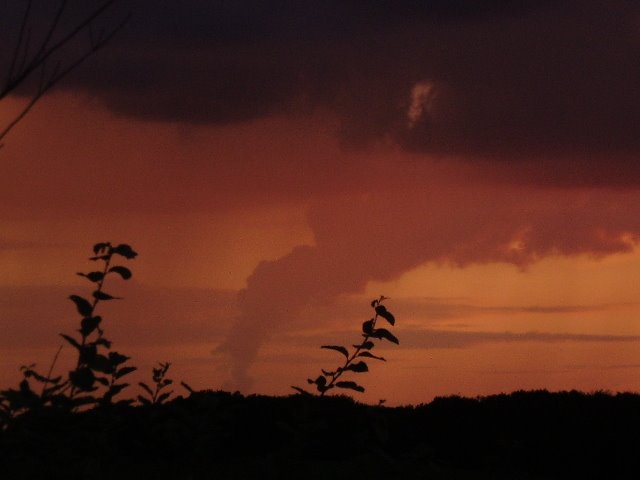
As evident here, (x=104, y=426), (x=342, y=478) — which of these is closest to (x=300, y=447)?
(x=342, y=478)

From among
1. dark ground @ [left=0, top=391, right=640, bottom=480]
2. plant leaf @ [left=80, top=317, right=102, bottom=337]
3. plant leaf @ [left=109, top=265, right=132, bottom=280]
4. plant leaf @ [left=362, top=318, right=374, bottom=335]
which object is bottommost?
dark ground @ [left=0, top=391, right=640, bottom=480]

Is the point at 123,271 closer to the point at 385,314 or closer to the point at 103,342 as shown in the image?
the point at 103,342

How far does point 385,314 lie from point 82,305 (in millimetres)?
2666

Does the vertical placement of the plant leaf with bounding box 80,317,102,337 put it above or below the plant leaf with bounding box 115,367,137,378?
above

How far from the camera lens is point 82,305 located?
6.93 m

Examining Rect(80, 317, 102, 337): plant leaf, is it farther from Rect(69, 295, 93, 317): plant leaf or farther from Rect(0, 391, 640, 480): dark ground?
Rect(0, 391, 640, 480): dark ground

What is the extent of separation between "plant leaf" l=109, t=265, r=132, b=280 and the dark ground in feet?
5.05

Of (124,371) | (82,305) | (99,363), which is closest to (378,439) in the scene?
(124,371)

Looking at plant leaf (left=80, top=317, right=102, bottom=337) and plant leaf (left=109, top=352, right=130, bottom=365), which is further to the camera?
plant leaf (left=109, top=352, right=130, bottom=365)

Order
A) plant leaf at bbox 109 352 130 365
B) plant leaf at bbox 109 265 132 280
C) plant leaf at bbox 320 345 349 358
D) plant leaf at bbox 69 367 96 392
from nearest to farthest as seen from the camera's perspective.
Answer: plant leaf at bbox 69 367 96 392, plant leaf at bbox 109 265 132 280, plant leaf at bbox 109 352 130 365, plant leaf at bbox 320 345 349 358

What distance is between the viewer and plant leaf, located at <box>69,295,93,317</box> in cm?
690

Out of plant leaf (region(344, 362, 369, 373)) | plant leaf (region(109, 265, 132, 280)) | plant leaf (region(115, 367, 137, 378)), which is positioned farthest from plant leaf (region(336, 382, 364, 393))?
plant leaf (region(109, 265, 132, 280))

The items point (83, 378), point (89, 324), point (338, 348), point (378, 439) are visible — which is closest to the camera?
point (83, 378)

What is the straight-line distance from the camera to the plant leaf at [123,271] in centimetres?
714
